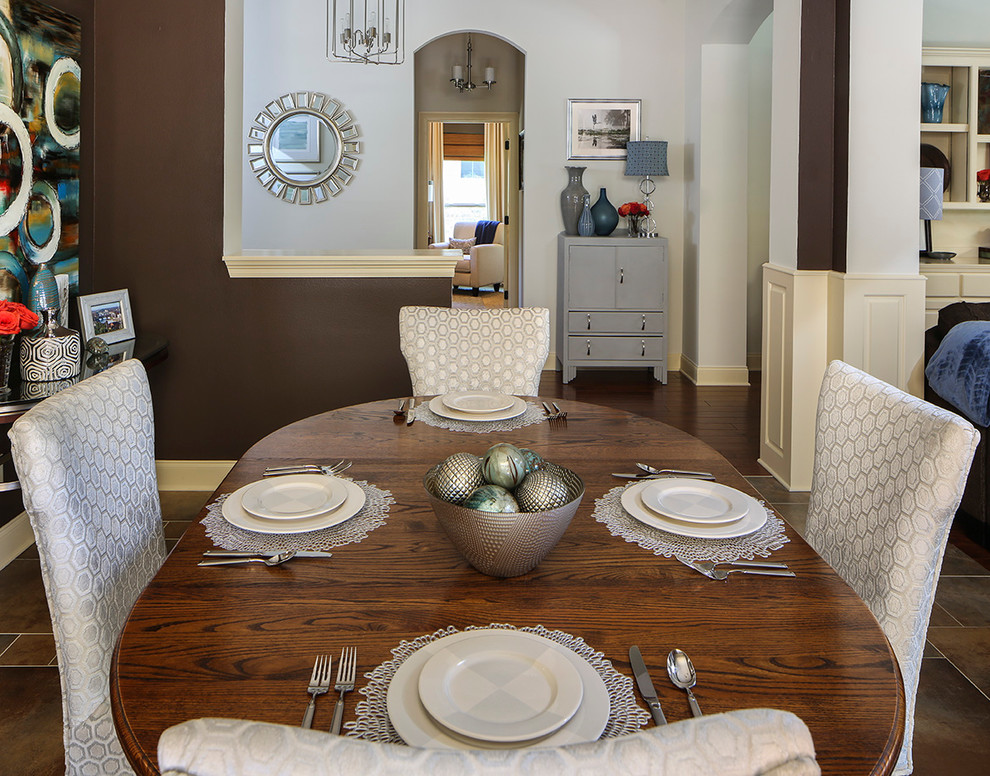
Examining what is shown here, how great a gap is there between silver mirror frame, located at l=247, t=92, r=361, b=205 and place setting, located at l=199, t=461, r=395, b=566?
547 cm

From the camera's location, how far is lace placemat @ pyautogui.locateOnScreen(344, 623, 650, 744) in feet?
2.74

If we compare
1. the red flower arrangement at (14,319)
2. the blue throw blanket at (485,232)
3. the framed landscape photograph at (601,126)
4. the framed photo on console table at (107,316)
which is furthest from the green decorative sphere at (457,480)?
the blue throw blanket at (485,232)

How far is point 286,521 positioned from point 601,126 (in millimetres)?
5852

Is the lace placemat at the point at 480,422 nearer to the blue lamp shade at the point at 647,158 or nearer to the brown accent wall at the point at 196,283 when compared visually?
Result: the brown accent wall at the point at 196,283

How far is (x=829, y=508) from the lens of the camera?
1.61m

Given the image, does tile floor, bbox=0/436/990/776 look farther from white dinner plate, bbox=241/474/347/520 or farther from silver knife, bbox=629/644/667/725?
silver knife, bbox=629/644/667/725

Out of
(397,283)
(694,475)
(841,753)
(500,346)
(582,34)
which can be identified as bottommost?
(841,753)

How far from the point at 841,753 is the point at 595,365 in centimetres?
570

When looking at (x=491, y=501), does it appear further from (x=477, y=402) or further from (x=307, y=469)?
(x=477, y=402)

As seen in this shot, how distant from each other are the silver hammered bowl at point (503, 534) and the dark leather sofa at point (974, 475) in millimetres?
2398

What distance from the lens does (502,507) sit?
1125 millimetres

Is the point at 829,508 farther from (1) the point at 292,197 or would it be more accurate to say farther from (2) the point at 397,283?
(1) the point at 292,197

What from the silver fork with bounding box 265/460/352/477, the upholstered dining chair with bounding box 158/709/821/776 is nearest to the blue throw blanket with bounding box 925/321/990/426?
the silver fork with bounding box 265/460/352/477

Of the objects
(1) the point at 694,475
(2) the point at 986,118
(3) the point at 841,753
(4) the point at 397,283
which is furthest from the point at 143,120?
(2) the point at 986,118
